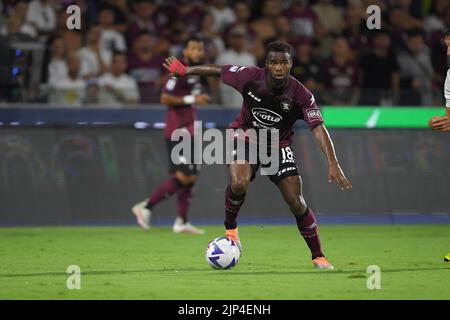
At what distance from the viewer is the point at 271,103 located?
37.2ft

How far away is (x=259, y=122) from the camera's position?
11.5m

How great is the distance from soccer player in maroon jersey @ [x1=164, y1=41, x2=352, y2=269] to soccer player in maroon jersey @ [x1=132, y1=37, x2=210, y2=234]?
4.70 metres

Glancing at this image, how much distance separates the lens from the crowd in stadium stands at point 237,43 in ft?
62.2

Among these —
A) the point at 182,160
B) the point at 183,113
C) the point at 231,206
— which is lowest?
the point at 182,160

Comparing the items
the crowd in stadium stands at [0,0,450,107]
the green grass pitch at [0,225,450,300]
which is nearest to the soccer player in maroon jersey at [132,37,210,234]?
the green grass pitch at [0,225,450,300]

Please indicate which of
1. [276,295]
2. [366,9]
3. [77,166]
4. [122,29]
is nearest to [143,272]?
[276,295]

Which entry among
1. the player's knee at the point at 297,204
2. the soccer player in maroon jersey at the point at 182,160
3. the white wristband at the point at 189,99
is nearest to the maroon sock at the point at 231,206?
the player's knee at the point at 297,204

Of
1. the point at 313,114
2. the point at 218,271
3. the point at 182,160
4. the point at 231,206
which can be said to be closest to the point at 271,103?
the point at 313,114

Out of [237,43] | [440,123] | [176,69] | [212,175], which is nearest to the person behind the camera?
[176,69]

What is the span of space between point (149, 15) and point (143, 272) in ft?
35.7

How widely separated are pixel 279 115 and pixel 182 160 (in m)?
5.35

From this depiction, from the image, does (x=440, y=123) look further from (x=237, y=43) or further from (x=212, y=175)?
(x=237, y=43)

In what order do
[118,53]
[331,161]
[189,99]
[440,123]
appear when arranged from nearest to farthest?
[331,161]
[440,123]
[189,99]
[118,53]

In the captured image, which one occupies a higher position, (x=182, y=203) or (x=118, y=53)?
(x=118, y=53)
